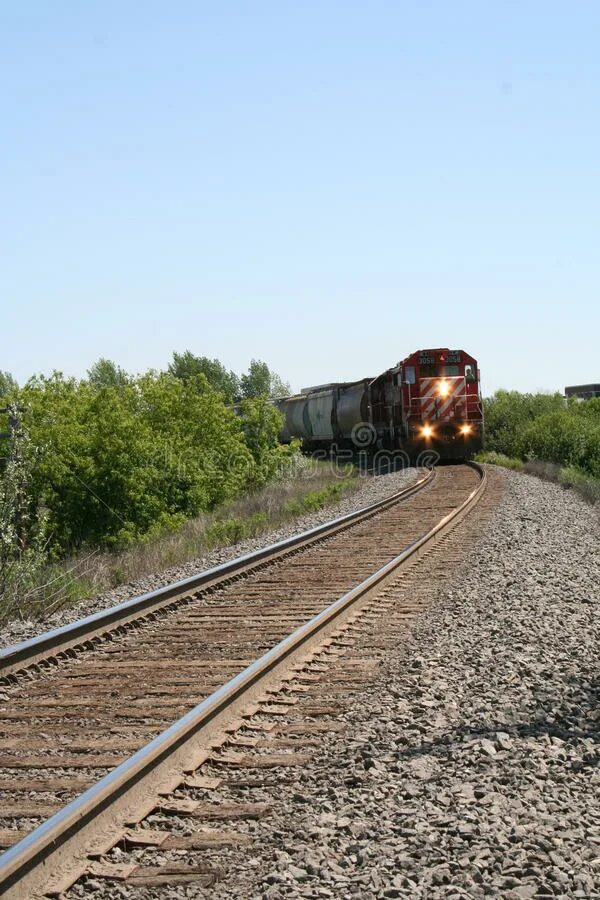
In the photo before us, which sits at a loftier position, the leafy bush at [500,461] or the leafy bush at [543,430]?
the leafy bush at [543,430]

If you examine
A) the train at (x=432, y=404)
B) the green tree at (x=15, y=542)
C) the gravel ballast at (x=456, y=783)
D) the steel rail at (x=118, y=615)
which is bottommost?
the gravel ballast at (x=456, y=783)

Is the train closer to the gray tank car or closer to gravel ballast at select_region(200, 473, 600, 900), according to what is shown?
the gray tank car

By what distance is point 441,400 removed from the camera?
1267 inches

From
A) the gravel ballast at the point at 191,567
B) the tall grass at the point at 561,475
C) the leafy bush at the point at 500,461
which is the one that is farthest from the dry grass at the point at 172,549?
the leafy bush at the point at 500,461

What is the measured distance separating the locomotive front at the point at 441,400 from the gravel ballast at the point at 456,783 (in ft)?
77.8

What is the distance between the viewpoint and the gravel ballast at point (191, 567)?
926 centimetres

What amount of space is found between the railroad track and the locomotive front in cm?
2049

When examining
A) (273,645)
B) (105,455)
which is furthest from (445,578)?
(105,455)

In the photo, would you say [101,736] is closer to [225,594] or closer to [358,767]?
[358,767]

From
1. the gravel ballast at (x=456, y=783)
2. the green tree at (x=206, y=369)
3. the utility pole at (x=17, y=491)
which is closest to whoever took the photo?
the gravel ballast at (x=456, y=783)

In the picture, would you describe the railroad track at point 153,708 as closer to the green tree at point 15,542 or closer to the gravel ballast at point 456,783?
the gravel ballast at point 456,783

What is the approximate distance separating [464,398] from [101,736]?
27885mm

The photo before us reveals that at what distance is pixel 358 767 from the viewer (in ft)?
16.3

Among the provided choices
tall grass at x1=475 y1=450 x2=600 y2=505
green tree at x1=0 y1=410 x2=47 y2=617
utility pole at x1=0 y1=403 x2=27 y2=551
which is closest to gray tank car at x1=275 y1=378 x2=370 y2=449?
tall grass at x1=475 y1=450 x2=600 y2=505
